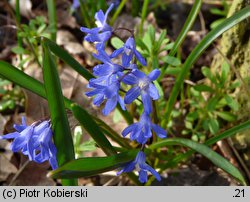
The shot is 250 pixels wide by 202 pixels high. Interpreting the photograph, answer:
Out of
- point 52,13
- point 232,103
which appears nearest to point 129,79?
point 232,103

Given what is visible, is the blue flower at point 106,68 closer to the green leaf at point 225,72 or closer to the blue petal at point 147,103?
the blue petal at point 147,103

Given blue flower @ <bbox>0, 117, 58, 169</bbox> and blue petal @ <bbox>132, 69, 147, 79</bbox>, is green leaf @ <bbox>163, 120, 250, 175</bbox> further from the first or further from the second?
blue flower @ <bbox>0, 117, 58, 169</bbox>

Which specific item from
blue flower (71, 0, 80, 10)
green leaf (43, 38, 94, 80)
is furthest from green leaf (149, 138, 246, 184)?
blue flower (71, 0, 80, 10)

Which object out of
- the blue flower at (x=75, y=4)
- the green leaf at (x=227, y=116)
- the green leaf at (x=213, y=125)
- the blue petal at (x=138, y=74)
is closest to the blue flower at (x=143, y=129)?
the blue petal at (x=138, y=74)

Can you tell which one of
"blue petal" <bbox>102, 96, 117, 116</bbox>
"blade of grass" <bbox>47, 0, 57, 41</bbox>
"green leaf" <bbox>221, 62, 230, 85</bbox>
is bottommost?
"blue petal" <bbox>102, 96, 117, 116</bbox>
